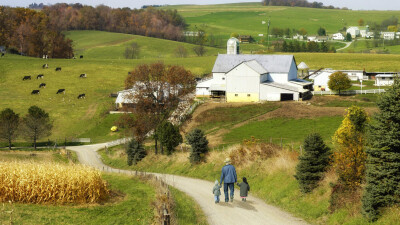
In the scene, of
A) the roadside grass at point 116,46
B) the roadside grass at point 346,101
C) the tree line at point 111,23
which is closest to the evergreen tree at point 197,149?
the roadside grass at point 346,101

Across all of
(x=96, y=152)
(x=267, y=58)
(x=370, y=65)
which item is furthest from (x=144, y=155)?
(x=370, y=65)

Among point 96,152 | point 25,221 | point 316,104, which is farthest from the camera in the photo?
point 316,104

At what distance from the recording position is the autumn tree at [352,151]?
2027 centimetres

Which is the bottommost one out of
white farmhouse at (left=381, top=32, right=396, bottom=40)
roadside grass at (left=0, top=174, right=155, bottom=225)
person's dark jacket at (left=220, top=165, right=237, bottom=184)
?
roadside grass at (left=0, top=174, right=155, bottom=225)

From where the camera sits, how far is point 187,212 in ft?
66.8

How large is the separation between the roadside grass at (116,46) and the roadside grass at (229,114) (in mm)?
82593

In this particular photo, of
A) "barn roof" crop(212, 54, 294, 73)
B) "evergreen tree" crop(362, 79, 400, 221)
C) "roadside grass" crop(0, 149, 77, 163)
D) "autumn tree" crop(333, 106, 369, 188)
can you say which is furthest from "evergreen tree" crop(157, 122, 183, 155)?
"barn roof" crop(212, 54, 294, 73)

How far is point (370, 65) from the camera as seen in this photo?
10475 centimetres

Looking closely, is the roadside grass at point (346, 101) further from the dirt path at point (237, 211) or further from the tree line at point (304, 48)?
the tree line at point (304, 48)

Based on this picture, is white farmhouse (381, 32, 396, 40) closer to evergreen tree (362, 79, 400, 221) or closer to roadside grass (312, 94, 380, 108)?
roadside grass (312, 94, 380, 108)

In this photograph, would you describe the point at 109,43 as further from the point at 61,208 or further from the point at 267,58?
the point at 61,208

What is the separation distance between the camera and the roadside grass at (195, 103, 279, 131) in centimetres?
6137

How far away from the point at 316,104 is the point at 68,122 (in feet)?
113

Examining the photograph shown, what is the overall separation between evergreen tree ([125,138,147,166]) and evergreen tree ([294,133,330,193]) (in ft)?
75.3
